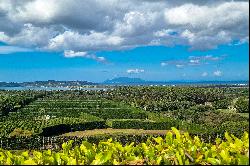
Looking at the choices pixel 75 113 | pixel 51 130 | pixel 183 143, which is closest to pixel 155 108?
pixel 75 113

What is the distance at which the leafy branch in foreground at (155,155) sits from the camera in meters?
4.96

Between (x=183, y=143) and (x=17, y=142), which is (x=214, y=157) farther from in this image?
(x=17, y=142)

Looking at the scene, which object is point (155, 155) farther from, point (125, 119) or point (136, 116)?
point (136, 116)

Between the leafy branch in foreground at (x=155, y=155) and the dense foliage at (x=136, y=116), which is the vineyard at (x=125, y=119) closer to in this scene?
the dense foliage at (x=136, y=116)

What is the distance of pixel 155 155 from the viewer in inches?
221

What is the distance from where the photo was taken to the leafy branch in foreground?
496 centimetres

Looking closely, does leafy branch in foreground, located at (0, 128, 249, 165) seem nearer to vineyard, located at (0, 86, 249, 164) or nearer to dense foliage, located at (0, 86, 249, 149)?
vineyard, located at (0, 86, 249, 164)

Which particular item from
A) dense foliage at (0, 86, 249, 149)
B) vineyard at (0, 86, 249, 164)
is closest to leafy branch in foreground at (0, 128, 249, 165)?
vineyard at (0, 86, 249, 164)

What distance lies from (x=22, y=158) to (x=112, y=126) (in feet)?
312

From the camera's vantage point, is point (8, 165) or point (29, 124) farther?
point (29, 124)

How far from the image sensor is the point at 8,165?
5.25m

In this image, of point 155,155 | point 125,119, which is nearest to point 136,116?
point 125,119

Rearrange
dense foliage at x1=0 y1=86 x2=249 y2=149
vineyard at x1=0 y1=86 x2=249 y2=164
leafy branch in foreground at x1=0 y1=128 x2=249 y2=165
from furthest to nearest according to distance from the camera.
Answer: dense foliage at x1=0 y1=86 x2=249 y2=149 < vineyard at x1=0 y1=86 x2=249 y2=164 < leafy branch in foreground at x1=0 y1=128 x2=249 y2=165

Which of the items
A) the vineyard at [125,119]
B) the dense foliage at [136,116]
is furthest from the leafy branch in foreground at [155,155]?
the dense foliage at [136,116]
